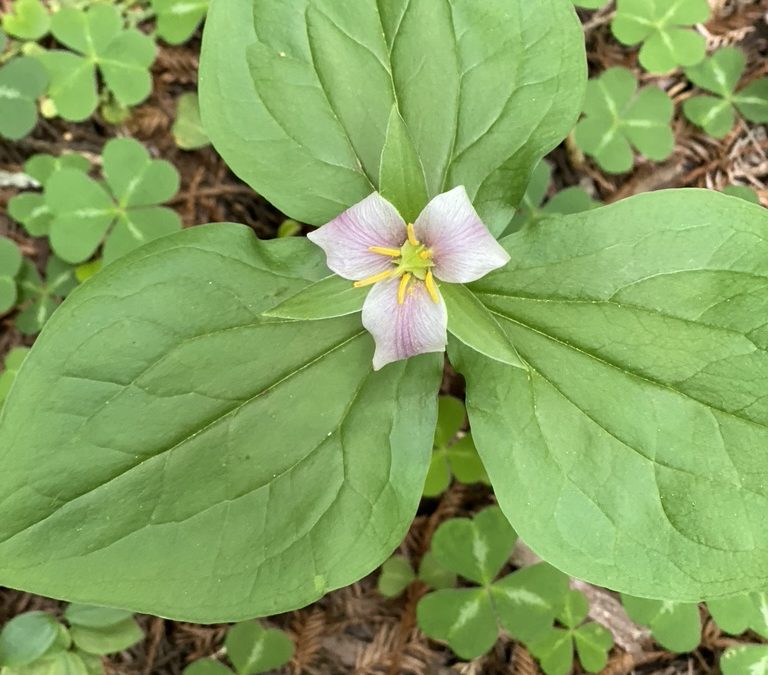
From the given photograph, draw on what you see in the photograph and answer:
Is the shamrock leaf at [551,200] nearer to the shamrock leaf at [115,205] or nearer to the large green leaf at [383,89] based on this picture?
the large green leaf at [383,89]

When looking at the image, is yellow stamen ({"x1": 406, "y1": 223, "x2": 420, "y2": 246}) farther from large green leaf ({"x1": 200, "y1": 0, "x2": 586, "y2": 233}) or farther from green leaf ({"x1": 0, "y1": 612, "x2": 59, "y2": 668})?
green leaf ({"x1": 0, "y1": 612, "x2": 59, "y2": 668})

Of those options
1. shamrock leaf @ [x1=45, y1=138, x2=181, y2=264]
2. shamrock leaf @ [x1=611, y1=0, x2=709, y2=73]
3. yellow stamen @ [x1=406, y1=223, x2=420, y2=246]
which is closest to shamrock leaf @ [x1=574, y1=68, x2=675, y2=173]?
shamrock leaf @ [x1=611, y1=0, x2=709, y2=73]

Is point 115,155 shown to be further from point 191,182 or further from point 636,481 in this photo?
point 636,481

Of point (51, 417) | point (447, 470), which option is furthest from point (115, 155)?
point (447, 470)

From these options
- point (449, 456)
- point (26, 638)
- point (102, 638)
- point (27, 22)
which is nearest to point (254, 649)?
point (102, 638)

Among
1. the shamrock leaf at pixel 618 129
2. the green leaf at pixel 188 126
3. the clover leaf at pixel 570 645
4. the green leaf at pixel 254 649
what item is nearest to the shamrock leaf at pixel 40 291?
the green leaf at pixel 188 126

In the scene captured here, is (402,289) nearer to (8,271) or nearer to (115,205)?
(115,205)
